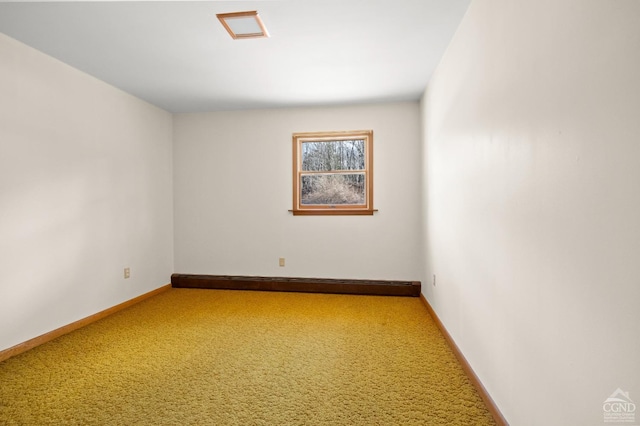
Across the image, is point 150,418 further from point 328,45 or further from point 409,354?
point 328,45

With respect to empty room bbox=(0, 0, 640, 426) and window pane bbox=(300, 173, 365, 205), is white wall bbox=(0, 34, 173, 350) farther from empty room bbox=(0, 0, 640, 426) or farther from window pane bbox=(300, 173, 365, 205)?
window pane bbox=(300, 173, 365, 205)

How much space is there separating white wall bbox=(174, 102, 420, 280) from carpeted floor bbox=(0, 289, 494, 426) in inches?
39.5

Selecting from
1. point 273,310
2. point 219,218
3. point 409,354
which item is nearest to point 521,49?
point 409,354

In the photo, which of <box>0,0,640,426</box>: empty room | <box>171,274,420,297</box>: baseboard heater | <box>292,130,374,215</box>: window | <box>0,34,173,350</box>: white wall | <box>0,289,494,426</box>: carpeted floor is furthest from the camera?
<box>292,130,374,215</box>: window

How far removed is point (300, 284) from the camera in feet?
13.3

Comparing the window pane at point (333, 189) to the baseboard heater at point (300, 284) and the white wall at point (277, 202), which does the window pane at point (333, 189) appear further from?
the baseboard heater at point (300, 284)

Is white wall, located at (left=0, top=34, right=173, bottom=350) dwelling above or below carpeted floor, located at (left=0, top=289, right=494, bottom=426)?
above

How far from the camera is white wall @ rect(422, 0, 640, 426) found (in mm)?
797

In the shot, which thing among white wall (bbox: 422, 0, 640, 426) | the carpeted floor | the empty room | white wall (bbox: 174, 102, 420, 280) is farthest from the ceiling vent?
the carpeted floor

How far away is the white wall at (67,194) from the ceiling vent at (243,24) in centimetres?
171

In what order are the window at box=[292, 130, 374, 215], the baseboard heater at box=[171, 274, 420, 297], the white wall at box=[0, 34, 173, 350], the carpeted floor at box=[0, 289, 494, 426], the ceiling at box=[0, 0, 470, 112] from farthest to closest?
the window at box=[292, 130, 374, 215]
the baseboard heater at box=[171, 274, 420, 297]
the white wall at box=[0, 34, 173, 350]
the ceiling at box=[0, 0, 470, 112]
the carpeted floor at box=[0, 289, 494, 426]

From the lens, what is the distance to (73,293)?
2.81 meters

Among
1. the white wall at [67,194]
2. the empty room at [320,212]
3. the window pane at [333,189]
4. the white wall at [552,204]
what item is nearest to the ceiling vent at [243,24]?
the empty room at [320,212]

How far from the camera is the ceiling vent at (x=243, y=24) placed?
205cm
